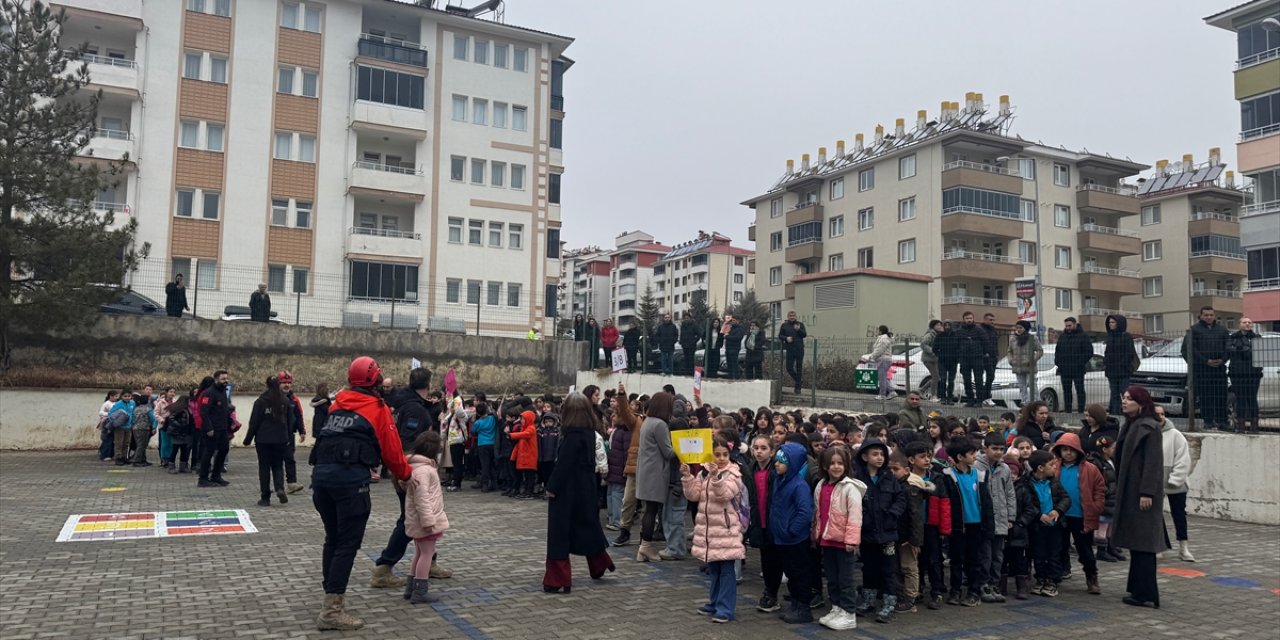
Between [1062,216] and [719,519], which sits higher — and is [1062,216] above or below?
above

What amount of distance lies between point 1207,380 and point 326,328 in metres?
21.7

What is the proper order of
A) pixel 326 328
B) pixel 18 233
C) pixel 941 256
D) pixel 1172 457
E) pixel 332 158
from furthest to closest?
pixel 941 256 → pixel 332 158 → pixel 326 328 → pixel 18 233 → pixel 1172 457

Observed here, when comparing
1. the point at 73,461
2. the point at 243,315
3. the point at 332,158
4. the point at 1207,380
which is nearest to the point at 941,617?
the point at 1207,380

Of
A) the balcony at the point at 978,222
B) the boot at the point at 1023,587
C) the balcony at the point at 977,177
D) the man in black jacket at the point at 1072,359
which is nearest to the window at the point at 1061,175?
the balcony at the point at 977,177

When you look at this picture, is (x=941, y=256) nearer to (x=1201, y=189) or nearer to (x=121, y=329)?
(x=1201, y=189)

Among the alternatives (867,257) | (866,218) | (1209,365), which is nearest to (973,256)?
(867,257)

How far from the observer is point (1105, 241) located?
A: 185 ft

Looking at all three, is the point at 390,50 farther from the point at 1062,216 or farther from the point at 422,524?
the point at 1062,216

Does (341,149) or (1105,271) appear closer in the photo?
(341,149)

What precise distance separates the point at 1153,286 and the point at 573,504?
6538 cm

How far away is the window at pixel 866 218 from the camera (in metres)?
57.2

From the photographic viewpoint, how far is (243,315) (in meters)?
29.3

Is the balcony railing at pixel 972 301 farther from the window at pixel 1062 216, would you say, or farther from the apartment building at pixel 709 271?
the apartment building at pixel 709 271

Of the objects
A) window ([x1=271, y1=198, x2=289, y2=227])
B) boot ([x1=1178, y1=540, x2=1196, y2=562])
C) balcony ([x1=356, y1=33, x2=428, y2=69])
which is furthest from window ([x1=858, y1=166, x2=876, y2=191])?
boot ([x1=1178, y1=540, x2=1196, y2=562])
